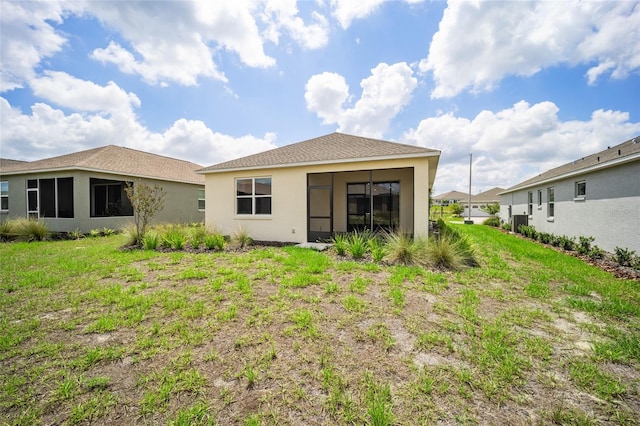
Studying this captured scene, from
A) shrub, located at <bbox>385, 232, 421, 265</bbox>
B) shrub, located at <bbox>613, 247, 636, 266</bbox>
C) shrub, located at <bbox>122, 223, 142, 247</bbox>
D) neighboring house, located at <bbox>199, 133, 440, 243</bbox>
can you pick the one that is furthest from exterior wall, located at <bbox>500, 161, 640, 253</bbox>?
shrub, located at <bbox>122, 223, 142, 247</bbox>

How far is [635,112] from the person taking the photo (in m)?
10.9

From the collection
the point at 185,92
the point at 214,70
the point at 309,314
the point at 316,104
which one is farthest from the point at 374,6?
the point at 309,314

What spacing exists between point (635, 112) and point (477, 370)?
1570 centimetres

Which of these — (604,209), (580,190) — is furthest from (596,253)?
(580,190)

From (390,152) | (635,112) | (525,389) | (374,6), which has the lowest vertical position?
(525,389)

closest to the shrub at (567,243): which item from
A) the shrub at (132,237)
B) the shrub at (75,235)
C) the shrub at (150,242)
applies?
the shrub at (150,242)

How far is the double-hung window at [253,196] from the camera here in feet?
36.3

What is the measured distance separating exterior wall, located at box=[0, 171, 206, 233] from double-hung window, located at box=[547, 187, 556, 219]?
71.2 ft

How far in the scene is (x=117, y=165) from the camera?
14.2m

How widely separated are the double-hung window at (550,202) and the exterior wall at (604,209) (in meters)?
0.35

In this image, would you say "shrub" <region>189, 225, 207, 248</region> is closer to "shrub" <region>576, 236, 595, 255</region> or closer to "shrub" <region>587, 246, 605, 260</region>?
"shrub" <region>587, 246, 605, 260</region>

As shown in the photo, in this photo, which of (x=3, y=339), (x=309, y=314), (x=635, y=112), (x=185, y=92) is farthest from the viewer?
(x=185, y=92)

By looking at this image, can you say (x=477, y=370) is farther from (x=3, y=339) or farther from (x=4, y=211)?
(x=4, y=211)

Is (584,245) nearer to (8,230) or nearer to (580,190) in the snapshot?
(580,190)
